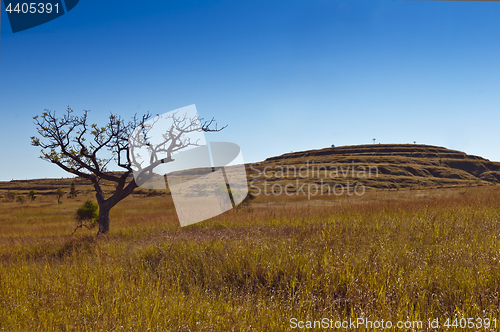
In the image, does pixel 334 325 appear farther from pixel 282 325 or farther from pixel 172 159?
pixel 172 159

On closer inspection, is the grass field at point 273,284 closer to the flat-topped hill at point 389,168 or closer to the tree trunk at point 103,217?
the tree trunk at point 103,217

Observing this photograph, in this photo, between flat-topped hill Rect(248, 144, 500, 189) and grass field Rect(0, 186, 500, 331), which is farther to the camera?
flat-topped hill Rect(248, 144, 500, 189)

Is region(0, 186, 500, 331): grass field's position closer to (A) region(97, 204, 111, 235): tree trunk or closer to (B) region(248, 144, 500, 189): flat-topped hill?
(A) region(97, 204, 111, 235): tree trunk

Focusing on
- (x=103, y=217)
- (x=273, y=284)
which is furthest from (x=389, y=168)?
(x=273, y=284)

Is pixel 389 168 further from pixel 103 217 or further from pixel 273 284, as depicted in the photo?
pixel 273 284

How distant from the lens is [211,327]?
8.93ft

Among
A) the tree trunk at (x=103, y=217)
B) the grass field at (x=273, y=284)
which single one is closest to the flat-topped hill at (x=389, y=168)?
the tree trunk at (x=103, y=217)

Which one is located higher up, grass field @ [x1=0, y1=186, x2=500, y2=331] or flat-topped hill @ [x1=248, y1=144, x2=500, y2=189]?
flat-topped hill @ [x1=248, y1=144, x2=500, y2=189]

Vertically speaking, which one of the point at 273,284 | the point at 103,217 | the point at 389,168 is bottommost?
the point at 273,284

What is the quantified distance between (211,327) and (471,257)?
4424 mm

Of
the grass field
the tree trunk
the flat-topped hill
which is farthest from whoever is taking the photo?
the flat-topped hill

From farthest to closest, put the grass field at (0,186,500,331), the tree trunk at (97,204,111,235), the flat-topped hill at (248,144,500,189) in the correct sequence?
the flat-topped hill at (248,144,500,189) → the tree trunk at (97,204,111,235) → the grass field at (0,186,500,331)

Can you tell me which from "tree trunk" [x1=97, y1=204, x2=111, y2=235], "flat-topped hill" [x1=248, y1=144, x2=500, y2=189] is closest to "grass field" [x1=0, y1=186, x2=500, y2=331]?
"tree trunk" [x1=97, y1=204, x2=111, y2=235]

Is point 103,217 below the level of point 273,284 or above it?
above
